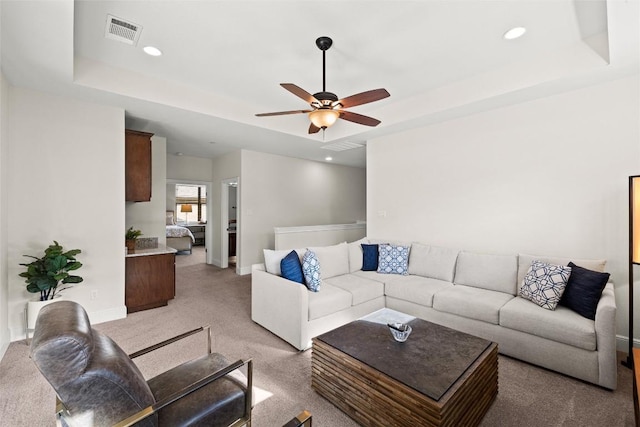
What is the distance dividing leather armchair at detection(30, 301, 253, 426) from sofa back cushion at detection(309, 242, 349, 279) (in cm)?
223

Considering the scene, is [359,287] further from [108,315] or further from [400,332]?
[108,315]

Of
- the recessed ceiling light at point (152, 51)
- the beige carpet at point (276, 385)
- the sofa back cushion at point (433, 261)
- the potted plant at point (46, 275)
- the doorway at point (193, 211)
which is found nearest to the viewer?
the beige carpet at point (276, 385)

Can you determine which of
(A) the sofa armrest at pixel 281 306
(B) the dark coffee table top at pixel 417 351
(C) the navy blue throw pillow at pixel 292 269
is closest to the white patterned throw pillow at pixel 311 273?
(C) the navy blue throw pillow at pixel 292 269

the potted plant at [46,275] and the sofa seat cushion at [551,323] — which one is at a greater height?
the potted plant at [46,275]

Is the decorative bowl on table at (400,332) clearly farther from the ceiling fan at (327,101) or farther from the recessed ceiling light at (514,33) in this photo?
the recessed ceiling light at (514,33)

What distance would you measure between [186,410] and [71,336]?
637 mm

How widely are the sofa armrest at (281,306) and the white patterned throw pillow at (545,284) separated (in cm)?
219

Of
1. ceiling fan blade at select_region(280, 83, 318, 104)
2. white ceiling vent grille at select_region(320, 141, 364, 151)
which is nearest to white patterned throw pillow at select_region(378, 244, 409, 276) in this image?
white ceiling vent grille at select_region(320, 141, 364, 151)

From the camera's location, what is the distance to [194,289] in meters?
4.85

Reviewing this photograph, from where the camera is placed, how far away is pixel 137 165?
3941 mm

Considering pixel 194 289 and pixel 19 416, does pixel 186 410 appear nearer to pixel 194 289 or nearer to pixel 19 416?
pixel 19 416

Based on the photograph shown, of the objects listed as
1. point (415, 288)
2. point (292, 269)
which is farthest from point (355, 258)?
point (292, 269)

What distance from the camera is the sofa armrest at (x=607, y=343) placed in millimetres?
2127

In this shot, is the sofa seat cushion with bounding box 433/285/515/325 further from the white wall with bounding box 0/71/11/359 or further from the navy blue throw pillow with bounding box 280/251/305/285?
the white wall with bounding box 0/71/11/359
